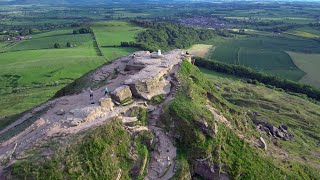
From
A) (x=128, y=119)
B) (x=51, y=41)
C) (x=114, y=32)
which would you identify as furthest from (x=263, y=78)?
(x=51, y=41)

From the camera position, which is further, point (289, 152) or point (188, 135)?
point (289, 152)

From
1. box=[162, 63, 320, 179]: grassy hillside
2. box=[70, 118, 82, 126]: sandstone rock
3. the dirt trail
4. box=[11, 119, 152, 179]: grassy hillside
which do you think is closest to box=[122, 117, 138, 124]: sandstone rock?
box=[11, 119, 152, 179]: grassy hillside

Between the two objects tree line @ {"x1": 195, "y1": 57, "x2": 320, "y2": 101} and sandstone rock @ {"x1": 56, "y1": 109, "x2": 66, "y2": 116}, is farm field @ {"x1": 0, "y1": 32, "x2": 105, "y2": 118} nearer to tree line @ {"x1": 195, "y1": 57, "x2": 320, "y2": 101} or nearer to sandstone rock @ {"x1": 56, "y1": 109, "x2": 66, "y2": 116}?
tree line @ {"x1": 195, "y1": 57, "x2": 320, "y2": 101}

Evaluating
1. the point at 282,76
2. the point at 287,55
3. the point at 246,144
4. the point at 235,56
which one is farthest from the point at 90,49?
the point at 246,144

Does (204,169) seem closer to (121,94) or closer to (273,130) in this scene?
(121,94)

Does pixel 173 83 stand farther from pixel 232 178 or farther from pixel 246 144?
pixel 232 178

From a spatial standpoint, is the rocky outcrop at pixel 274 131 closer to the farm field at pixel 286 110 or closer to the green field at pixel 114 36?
the farm field at pixel 286 110

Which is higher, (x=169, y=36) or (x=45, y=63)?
(x=45, y=63)
